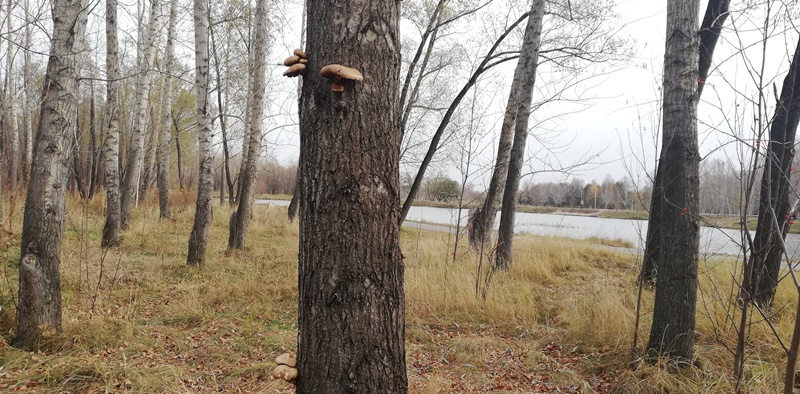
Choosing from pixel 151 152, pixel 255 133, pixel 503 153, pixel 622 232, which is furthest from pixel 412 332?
pixel 622 232

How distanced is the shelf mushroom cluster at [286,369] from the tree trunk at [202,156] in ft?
16.6

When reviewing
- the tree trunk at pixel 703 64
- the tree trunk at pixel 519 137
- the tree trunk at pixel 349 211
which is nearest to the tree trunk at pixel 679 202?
the tree trunk at pixel 703 64

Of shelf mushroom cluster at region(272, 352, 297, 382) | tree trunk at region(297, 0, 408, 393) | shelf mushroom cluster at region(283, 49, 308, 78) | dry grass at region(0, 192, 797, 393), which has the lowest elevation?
dry grass at region(0, 192, 797, 393)

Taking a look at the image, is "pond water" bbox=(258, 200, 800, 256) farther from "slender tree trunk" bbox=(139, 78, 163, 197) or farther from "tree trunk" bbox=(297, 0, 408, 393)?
"slender tree trunk" bbox=(139, 78, 163, 197)

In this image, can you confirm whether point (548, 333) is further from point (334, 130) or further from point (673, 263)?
point (334, 130)

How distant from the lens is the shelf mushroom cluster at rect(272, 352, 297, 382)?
1.56m

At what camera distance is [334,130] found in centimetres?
150

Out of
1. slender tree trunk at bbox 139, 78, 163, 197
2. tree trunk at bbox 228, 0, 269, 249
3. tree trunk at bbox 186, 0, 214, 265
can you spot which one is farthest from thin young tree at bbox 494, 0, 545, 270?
slender tree trunk at bbox 139, 78, 163, 197

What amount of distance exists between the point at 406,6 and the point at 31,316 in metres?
8.48

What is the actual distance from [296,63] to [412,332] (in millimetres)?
3058

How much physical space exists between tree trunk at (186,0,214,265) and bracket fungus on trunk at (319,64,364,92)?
17.5 ft

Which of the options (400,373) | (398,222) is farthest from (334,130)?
(400,373)

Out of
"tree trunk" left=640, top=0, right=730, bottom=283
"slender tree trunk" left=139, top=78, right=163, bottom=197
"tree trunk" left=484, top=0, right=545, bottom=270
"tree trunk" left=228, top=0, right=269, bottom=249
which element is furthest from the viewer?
"slender tree trunk" left=139, top=78, right=163, bottom=197

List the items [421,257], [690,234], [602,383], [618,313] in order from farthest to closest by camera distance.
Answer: [421,257]
[618,313]
[602,383]
[690,234]
